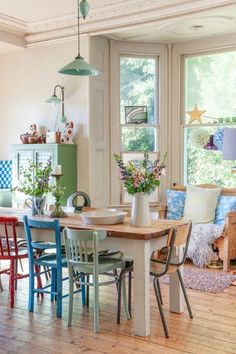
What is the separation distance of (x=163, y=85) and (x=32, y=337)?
4429 mm

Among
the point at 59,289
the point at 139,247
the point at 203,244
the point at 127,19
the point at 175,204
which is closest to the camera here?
the point at 139,247

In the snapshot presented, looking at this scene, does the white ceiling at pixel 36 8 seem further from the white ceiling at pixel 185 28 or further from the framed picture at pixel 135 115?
the framed picture at pixel 135 115

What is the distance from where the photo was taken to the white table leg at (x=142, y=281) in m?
3.07

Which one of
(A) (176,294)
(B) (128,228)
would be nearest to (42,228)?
(B) (128,228)

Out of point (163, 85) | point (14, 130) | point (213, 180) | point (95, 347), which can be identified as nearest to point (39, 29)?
point (14, 130)

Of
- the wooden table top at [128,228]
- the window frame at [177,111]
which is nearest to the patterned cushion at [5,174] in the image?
the window frame at [177,111]

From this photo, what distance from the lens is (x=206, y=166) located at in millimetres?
6402

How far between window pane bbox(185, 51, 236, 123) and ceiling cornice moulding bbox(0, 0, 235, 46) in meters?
1.14

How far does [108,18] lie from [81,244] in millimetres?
3741

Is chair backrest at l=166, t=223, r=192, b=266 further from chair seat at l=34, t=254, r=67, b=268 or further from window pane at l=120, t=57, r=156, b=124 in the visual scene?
window pane at l=120, t=57, r=156, b=124

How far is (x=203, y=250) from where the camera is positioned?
16.7ft

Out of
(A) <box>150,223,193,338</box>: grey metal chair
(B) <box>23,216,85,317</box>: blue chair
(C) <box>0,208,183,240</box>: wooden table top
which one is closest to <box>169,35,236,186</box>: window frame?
(C) <box>0,208,183,240</box>: wooden table top

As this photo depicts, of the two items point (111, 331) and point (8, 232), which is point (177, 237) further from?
point (8, 232)

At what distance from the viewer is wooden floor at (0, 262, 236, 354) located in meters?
2.94
